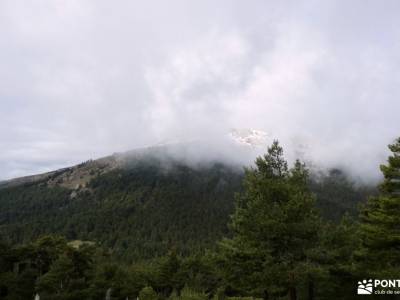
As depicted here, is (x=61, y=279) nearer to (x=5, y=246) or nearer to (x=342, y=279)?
(x=5, y=246)

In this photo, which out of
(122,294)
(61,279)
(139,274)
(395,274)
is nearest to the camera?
(395,274)

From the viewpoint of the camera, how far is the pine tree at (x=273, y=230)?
1955cm

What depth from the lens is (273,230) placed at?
64.7 ft

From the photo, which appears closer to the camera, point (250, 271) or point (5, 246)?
point (250, 271)

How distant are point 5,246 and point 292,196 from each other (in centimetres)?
3964

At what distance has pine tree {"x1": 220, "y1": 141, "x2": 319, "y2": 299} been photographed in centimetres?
1955

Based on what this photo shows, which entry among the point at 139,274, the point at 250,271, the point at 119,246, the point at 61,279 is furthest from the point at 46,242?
the point at 119,246

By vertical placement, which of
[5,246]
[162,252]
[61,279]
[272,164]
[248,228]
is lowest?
[162,252]

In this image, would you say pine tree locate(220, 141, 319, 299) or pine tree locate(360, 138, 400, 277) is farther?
pine tree locate(360, 138, 400, 277)

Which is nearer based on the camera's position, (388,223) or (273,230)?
(273,230)

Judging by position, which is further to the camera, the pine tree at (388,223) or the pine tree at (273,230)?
the pine tree at (388,223)

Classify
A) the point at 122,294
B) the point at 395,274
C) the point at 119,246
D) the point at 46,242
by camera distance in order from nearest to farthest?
the point at 395,274 < the point at 46,242 < the point at 122,294 < the point at 119,246

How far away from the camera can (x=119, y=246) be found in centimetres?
18612

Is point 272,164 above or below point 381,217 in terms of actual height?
above
